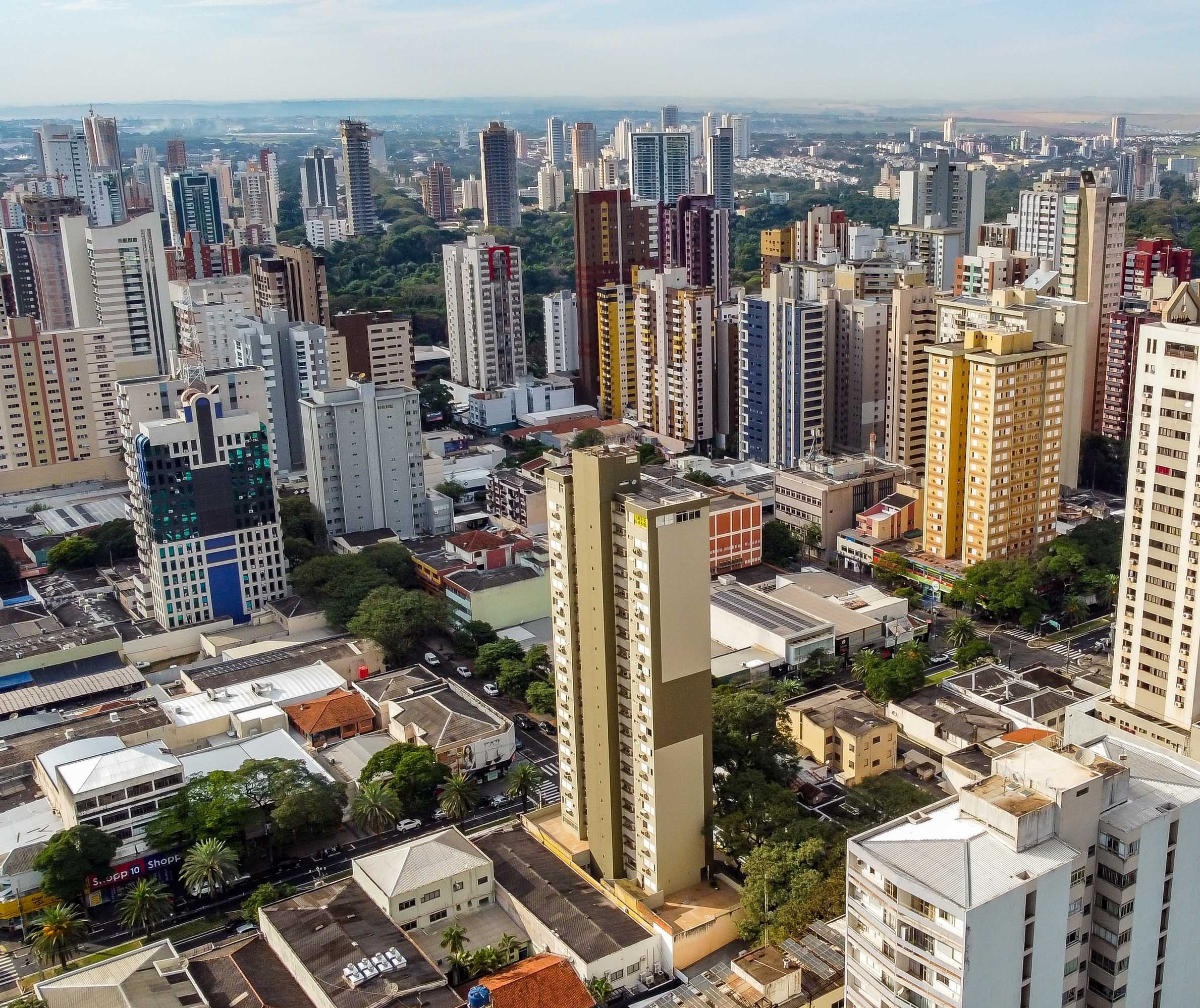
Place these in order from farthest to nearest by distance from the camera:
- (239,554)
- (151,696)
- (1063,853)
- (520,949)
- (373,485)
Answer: (373,485), (239,554), (151,696), (520,949), (1063,853)

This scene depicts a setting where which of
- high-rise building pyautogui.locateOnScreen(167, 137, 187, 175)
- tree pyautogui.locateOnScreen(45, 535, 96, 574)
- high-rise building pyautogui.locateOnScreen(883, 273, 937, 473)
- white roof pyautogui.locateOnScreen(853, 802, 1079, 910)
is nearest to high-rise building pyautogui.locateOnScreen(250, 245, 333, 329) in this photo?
tree pyautogui.locateOnScreen(45, 535, 96, 574)

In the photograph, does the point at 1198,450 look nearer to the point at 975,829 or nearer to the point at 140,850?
the point at 975,829

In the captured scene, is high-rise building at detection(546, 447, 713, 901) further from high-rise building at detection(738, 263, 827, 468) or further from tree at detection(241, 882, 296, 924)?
high-rise building at detection(738, 263, 827, 468)

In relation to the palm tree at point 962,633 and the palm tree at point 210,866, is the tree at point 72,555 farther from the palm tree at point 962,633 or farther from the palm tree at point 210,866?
the palm tree at point 962,633

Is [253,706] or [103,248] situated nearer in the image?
[253,706]

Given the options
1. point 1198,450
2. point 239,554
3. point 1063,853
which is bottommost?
point 239,554

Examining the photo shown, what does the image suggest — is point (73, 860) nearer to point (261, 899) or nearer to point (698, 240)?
point (261, 899)

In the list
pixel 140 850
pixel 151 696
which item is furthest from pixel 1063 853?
pixel 151 696
